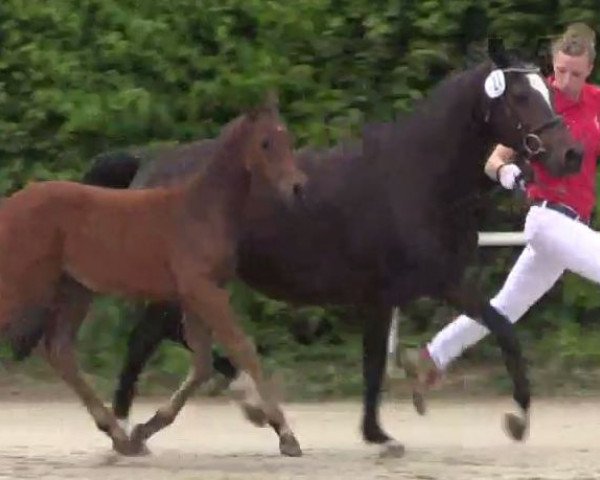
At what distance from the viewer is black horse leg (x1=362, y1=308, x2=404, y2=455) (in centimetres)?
749

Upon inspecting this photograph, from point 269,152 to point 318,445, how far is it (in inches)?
62.6

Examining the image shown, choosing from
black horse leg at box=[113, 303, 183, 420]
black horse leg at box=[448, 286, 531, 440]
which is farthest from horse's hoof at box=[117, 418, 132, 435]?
black horse leg at box=[448, 286, 531, 440]

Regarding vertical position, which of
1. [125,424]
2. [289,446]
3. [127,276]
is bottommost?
[125,424]

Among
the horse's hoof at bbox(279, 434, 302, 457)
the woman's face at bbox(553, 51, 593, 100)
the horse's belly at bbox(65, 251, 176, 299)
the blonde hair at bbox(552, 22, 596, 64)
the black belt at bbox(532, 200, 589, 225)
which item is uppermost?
the blonde hair at bbox(552, 22, 596, 64)

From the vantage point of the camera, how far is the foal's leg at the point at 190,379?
7.33 metres

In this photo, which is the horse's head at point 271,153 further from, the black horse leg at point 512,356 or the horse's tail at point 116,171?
the horse's tail at point 116,171

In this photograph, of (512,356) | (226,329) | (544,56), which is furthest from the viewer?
(544,56)

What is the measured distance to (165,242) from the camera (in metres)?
7.05

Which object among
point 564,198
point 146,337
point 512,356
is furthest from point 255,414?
point 564,198

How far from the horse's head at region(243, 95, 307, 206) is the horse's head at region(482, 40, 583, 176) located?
93cm

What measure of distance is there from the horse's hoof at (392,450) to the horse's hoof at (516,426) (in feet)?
1.65

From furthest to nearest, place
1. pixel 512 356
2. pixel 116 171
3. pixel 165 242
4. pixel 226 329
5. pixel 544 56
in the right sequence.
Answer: pixel 544 56 < pixel 116 171 < pixel 512 356 < pixel 165 242 < pixel 226 329

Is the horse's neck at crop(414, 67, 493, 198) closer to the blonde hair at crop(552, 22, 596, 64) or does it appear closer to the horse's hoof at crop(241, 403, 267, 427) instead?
the blonde hair at crop(552, 22, 596, 64)

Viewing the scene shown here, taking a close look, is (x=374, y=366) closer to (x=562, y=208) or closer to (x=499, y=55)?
(x=562, y=208)
